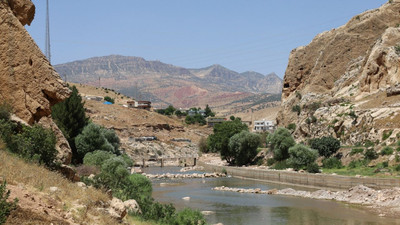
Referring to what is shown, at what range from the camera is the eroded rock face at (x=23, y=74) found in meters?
14.1

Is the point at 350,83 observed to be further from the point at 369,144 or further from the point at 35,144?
the point at 35,144

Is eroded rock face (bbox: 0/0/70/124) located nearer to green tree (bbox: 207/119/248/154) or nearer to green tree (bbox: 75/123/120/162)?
green tree (bbox: 75/123/120/162)

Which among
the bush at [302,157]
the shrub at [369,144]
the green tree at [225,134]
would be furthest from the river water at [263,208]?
the green tree at [225,134]

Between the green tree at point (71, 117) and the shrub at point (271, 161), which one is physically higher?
the green tree at point (71, 117)

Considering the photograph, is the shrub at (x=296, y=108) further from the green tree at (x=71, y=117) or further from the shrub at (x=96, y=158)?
the shrub at (x=96, y=158)

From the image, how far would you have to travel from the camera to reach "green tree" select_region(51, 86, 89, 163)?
4000cm

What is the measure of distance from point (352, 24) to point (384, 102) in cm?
3077

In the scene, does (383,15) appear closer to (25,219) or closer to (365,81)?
(365,81)

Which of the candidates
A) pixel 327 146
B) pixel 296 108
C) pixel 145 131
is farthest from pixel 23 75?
pixel 145 131

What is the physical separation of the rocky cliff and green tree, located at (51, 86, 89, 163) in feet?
83.5

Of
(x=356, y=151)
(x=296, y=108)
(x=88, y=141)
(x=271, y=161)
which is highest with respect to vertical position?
(x=296, y=108)

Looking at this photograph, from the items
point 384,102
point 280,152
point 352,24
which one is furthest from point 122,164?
point 352,24

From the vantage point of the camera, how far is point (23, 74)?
14.2 meters

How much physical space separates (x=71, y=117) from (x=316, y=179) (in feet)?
70.1
